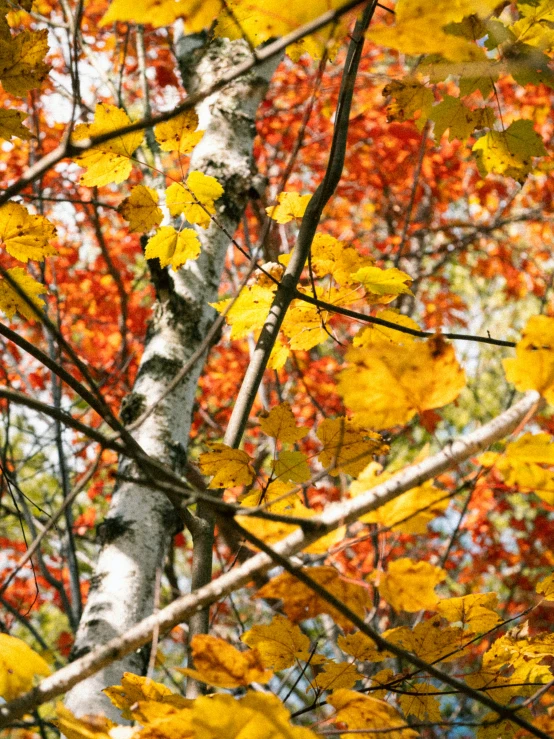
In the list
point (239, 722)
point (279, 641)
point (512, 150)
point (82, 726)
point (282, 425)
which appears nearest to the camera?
point (239, 722)

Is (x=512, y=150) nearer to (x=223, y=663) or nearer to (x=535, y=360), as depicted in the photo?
(x=535, y=360)

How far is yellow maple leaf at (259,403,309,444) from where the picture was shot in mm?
1030

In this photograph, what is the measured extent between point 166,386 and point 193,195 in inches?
29.9

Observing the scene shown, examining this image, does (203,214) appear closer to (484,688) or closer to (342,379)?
(342,379)

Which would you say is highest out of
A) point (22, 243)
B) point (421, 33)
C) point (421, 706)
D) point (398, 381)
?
point (22, 243)

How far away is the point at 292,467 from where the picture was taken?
1044 millimetres

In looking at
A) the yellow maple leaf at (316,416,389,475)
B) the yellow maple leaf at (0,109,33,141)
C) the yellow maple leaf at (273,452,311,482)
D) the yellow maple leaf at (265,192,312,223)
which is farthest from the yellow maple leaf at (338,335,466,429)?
the yellow maple leaf at (0,109,33,141)

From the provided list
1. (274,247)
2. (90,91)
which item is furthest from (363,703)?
(90,91)

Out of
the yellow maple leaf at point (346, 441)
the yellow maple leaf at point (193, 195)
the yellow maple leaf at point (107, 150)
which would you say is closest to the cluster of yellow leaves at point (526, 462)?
the yellow maple leaf at point (346, 441)

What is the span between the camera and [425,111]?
4.23 ft

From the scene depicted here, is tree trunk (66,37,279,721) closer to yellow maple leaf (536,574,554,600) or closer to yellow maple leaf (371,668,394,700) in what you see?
yellow maple leaf (371,668,394,700)

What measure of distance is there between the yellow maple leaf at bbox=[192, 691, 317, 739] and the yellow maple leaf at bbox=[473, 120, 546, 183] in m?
1.14

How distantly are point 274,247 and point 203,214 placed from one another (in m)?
2.53

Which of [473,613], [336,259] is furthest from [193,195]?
[473,613]
